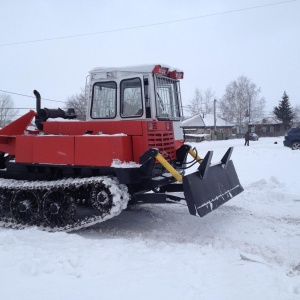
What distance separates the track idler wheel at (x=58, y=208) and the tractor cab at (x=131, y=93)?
67.8 inches

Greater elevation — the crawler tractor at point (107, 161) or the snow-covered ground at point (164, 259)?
the crawler tractor at point (107, 161)

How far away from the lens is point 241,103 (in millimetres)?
75000

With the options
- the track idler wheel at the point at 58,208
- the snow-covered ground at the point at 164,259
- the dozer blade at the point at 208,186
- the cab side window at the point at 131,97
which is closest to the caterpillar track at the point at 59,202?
the track idler wheel at the point at 58,208

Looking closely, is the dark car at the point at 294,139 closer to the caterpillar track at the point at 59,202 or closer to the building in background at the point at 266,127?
the caterpillar track at the point at 59,202

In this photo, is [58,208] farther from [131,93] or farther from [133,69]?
[133,69]

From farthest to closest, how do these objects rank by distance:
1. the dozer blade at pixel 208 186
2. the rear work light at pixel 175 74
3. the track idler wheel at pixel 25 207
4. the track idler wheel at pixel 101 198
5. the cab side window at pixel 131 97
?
the rear work light at pixel 175 74, the track idler wheel at pixel 25 207, the cab side window at pixel 131 97, the track idler wheel at pixel 101 198, the dozer blade at pixel 208 186

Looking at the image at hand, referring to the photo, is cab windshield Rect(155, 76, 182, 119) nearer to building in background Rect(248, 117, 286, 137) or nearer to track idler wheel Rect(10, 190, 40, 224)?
track idler wheel Rect(10, 190, 40, 224)

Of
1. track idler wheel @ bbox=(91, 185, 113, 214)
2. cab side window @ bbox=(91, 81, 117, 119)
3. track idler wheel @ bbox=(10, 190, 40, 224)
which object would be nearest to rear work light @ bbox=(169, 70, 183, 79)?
cab side window @ bbox=(91, 81, 117, 119)

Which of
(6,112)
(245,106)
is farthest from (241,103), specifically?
(6,112)

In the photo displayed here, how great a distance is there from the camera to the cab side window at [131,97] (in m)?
7.05

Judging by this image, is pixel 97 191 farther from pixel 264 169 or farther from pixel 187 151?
pixel 264 169

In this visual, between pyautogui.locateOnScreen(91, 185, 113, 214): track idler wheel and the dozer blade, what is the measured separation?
1.36 meters

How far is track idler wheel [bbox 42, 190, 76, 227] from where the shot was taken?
6.80 m

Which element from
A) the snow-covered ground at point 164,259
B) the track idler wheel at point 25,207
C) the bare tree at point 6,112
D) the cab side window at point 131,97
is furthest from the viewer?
the bare tree at point 6,112
